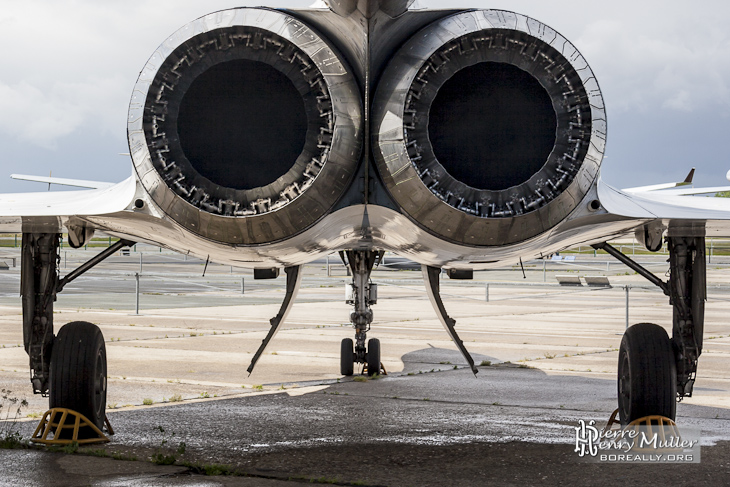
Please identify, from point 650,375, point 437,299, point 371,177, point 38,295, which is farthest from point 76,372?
point 650,375

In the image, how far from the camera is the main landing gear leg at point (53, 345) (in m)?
6.35

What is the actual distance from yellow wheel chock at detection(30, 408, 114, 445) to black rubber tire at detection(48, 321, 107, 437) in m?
0.05

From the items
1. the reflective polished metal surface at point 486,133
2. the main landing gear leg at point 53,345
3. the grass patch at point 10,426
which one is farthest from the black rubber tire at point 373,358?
the reflective polished metal surface at point 486,133

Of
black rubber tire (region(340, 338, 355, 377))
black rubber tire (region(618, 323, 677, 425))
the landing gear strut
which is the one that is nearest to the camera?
black rubber tire (region(618, 323, 677, 425))

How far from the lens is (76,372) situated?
20.9 feet

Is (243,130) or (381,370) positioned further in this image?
(381,370)

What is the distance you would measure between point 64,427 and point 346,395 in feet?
11.9

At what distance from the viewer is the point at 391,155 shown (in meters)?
4.38

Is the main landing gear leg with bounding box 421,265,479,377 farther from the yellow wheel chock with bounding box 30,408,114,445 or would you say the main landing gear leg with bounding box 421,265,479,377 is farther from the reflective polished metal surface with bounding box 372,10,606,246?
the reflective polished metal surface with bounding box 372,10,606,246

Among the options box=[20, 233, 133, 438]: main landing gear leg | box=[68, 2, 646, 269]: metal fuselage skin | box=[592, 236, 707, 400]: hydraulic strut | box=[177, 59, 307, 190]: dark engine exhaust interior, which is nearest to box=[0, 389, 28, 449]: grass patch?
box=[20, 233, 133, 438]: main landing gear leg

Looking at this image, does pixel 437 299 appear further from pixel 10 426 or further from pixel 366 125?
pixel 366 125

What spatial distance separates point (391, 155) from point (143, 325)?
1400 centimetres

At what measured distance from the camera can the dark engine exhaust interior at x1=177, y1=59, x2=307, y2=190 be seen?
14.7ft

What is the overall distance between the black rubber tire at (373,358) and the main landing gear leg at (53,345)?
4.84 metres
